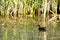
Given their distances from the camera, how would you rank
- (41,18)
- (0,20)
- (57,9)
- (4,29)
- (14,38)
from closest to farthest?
1. (14,38)
2. (4,29)
3. (0,20)
4. (41,18)
5. (57,9)

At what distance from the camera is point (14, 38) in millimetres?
5535

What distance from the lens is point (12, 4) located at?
352 inches

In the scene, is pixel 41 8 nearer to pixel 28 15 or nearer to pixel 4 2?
pixel 28 15

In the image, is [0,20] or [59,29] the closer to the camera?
[59,29]

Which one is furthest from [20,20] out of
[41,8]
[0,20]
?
[41,8]

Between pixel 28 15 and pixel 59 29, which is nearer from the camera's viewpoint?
pixel 59 29

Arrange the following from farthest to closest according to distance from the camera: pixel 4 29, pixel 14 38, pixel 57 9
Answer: pixel 57 9, pixel 4 29, pixel 14 38

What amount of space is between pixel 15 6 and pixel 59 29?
7.86 feet

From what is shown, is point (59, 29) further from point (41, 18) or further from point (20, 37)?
point (41, 18)

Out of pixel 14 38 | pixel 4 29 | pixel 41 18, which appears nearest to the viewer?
pixel 14 38

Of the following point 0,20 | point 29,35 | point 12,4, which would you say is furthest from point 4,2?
point 29,35

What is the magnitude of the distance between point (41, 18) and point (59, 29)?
2.04 metres

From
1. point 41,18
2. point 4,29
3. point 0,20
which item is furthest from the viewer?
point 41,18

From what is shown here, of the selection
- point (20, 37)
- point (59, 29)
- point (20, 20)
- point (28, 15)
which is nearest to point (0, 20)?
point (20, 20)
